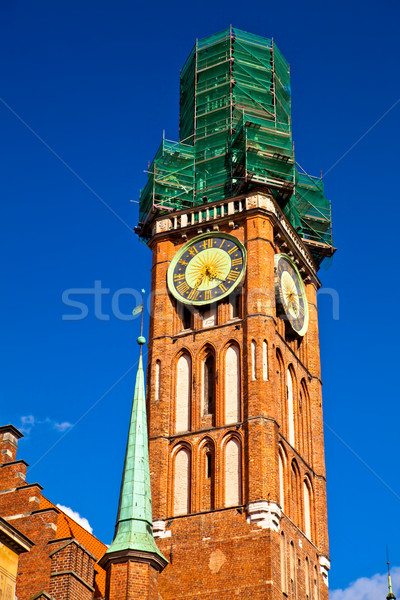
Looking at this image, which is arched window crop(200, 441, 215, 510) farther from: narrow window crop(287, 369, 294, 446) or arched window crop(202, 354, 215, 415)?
narrow window crop(287, 369, 294, 446)

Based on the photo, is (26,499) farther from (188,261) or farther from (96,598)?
(188,261)

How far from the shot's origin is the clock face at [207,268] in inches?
1567

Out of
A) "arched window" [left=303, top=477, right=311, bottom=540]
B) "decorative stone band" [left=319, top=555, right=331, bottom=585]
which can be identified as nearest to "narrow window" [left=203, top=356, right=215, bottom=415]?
"arched window" [left=303, top=477, right=311, bottom=540]

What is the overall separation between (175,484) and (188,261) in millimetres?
7783

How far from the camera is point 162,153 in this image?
44.5m

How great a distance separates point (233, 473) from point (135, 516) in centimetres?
611

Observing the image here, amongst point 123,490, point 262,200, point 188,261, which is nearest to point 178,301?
point 188,261

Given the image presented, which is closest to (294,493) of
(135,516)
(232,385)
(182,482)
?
(182,482)

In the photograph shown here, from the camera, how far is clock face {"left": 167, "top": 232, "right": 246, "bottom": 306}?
131ft

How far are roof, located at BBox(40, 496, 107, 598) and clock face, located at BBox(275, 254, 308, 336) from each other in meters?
9.32

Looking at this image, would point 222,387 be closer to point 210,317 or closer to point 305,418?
point 210,317

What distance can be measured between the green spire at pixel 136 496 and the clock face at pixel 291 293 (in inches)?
296

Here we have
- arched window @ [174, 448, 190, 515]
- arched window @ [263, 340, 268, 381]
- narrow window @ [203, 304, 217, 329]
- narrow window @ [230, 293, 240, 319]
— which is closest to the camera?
arched window @ [174, 448, 190, 515]

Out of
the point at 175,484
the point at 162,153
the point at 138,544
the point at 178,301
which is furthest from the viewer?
the point at 162,153
